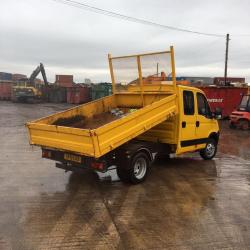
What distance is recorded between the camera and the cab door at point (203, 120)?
9.96m

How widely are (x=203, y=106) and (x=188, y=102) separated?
3.11ft

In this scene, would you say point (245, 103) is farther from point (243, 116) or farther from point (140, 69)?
point (140, 69)

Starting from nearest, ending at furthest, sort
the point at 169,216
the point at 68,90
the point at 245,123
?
the point at 169,216 → the point at 245,123 → the point at 68,90

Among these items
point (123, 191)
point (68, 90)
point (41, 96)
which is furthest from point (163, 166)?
point (41, 96)

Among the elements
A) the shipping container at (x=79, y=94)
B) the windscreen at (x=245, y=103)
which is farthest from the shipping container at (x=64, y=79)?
the windscreen at (x=245, y=103)

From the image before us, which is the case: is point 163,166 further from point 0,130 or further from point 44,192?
point 0,130

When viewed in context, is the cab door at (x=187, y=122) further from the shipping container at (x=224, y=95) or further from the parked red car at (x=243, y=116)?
the shipping container at (x=224, y=95)

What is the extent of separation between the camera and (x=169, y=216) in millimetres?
6141

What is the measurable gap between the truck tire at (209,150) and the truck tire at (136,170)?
3.12m

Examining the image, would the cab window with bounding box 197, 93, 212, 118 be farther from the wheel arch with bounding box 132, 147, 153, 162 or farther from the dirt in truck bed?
the wheel arch with bounding box 132, 147, 153, 162

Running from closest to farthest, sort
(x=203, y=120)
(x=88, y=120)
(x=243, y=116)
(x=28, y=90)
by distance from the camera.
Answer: (x=88, y=120), (x=203, y=120), (x=243, y=116), (x=28, y=90)

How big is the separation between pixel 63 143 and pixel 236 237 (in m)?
3.87

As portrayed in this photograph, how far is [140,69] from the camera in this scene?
948cm

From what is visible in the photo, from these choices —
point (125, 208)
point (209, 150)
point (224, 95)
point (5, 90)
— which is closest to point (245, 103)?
point (224, 95)
